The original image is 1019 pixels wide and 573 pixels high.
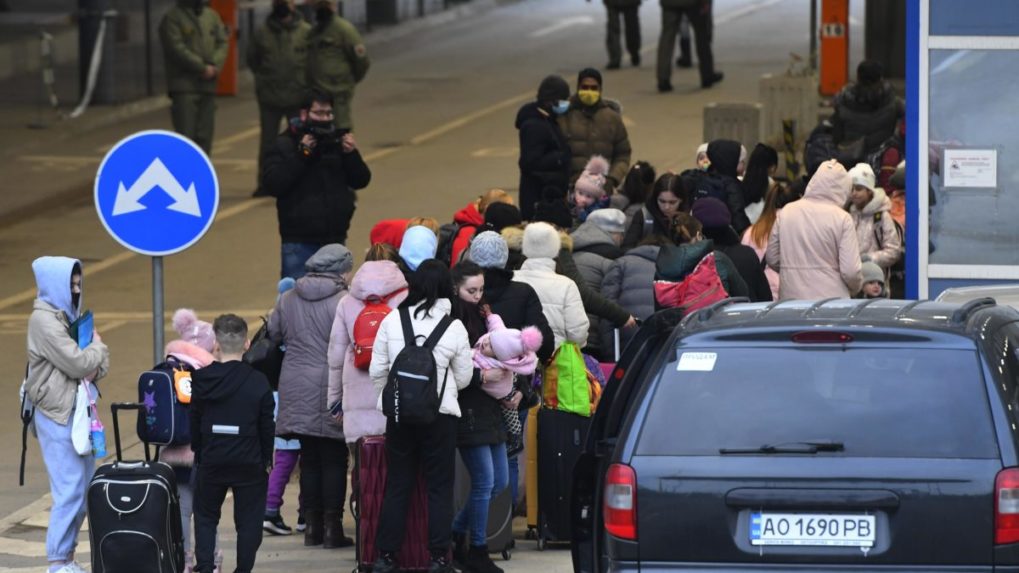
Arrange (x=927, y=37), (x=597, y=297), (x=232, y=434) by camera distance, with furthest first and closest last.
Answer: (x=927, y=37)
(x=597, y=297)
(x=232, y=434)

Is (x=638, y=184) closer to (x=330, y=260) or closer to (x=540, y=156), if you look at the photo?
(x=540, y=156)

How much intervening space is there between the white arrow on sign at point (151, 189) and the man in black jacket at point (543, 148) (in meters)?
4.89

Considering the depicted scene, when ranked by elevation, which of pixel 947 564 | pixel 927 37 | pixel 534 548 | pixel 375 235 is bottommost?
pixel 534 548

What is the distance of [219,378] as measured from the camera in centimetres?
909

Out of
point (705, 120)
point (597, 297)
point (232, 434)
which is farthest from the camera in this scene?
point (705, 120)

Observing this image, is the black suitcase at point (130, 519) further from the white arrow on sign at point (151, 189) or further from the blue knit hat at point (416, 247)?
the blue knit hat at point (416, 247)

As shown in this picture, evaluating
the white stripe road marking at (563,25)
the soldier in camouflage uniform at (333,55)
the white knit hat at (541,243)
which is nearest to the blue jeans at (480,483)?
the white knit hat at (541,243)

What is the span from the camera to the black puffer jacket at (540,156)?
15.1 meters

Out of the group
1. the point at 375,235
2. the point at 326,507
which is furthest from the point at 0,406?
the point at 326,507

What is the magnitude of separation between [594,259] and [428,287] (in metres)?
2.44

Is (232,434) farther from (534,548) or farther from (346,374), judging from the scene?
(534,548)

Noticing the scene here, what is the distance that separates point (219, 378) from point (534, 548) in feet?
6.84

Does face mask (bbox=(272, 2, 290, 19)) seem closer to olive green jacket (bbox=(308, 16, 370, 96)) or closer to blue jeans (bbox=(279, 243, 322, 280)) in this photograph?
olive green jacket (bbox=(308, 16, 370, 96))

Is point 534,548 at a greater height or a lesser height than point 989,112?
lesser
